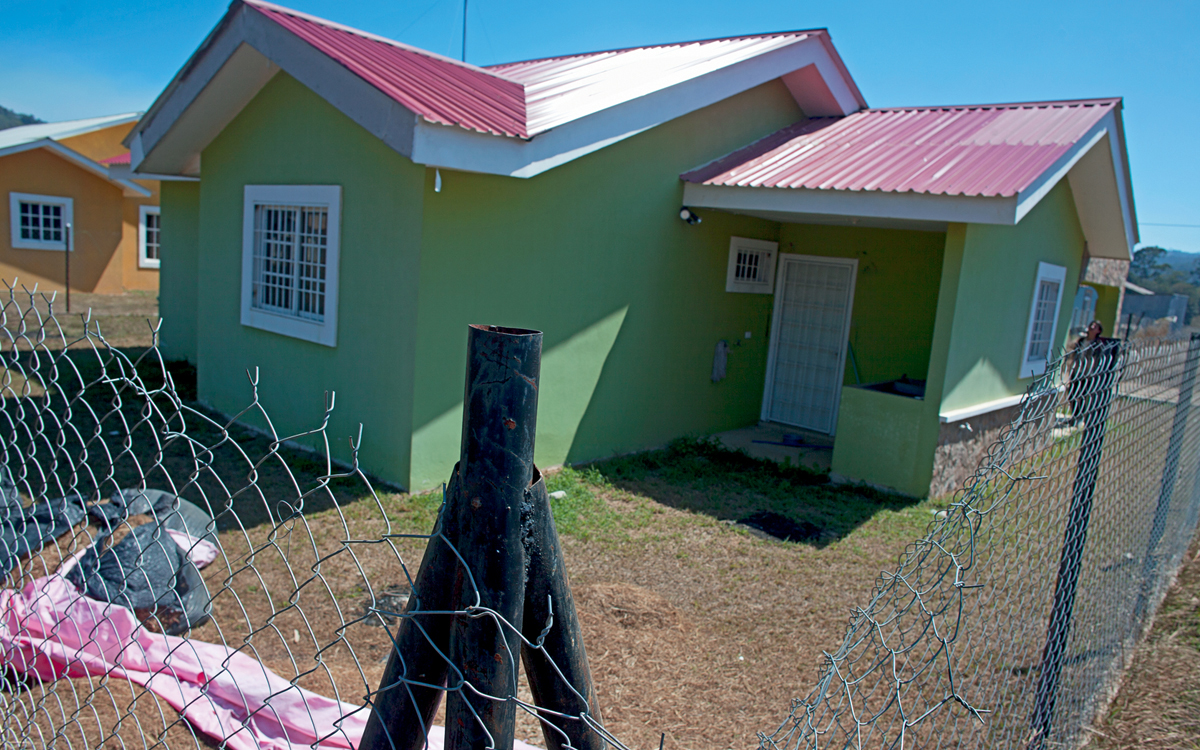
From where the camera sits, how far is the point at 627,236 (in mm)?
8266

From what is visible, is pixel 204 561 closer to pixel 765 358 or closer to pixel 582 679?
pixel 582 679

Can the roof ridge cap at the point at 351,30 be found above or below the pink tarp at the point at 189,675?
above

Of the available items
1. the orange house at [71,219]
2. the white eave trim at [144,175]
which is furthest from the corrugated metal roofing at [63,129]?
the white eave trim at [144,175]

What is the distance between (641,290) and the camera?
858 centimetres

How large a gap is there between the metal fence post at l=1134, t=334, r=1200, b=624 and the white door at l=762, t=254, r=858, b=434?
223 inches

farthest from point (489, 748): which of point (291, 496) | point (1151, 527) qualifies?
point (291, 496)

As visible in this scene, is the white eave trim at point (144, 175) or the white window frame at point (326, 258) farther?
the white eave trim at point (144, 175)

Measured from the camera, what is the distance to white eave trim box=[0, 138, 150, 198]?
18.3 metres

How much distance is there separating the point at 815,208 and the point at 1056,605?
554 cm

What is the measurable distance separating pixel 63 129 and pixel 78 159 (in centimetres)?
464

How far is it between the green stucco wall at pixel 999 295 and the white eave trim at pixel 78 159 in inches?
699

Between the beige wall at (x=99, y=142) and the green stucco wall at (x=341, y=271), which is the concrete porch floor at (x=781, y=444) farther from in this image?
the beige wall at (x=99, y=142)

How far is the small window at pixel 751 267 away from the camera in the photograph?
9.78 metres

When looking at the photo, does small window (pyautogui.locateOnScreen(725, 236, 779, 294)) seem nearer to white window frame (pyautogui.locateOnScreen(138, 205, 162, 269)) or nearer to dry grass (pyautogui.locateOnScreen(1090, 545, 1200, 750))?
dry grass (pyautogui.locateOnScreen(1090, 545, 1200, 750))
